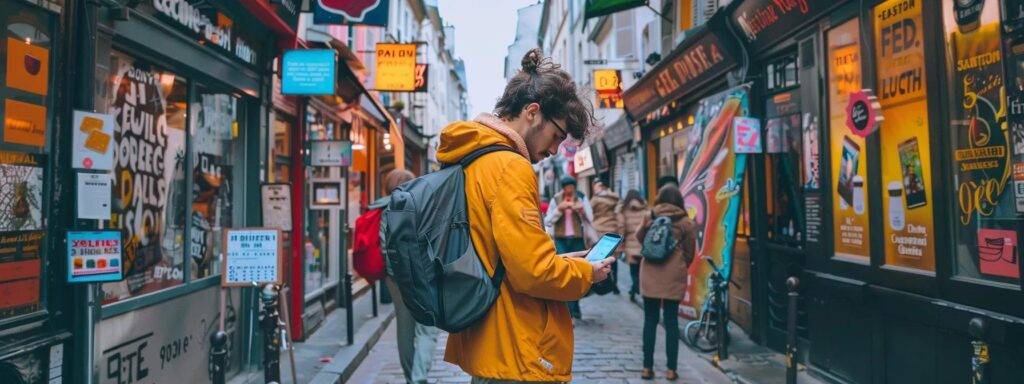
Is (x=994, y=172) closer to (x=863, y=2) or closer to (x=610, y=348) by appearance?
(x=863, y=2)

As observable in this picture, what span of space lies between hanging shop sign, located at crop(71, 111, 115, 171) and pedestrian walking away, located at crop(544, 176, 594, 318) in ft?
20.8

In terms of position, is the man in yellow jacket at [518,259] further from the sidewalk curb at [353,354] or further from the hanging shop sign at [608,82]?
the hanging shop sign at [608,82]

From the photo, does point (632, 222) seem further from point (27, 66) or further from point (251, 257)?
point (27, 66)

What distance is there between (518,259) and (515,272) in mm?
45

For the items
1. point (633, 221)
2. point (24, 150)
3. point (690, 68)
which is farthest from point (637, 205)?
point (24, 150)

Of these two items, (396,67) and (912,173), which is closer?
(912,173)

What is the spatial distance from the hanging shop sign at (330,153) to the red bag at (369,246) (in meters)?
3.80

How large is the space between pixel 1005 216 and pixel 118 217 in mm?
5602

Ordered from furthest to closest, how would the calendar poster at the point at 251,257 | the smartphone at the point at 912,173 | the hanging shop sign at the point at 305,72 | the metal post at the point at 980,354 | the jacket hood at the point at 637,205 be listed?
the jacket hood at the point at 637,205, the hanging shop sign at the point at 305,72, the calendar poster at the point at 251,257, the smartphone at the point at 912,173, the metal post at the point at 980,354

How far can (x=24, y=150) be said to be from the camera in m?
3.73

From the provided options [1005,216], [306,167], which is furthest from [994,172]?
[306,167]

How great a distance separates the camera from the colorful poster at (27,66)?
12.0ft

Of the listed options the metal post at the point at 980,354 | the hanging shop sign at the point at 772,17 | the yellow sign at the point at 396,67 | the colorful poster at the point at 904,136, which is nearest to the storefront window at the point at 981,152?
the colorful poster at the point at 904,136

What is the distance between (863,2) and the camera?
5.72 metres
